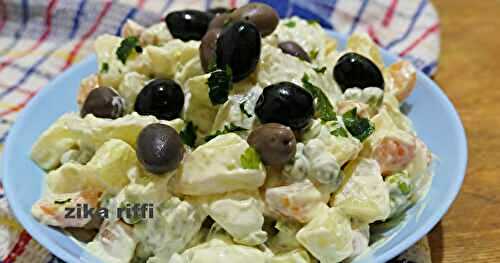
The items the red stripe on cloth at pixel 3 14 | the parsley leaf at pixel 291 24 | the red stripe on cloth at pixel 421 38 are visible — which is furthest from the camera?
the red stripe on cloth at pixel 3 14

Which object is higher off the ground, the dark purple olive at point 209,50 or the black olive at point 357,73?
the dark purple olive at point 209,50

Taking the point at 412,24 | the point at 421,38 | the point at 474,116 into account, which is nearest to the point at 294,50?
the point at 474,116

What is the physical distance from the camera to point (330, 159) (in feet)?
5.55

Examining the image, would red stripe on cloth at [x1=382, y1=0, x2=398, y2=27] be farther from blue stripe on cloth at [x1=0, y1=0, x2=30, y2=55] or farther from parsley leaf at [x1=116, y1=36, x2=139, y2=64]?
blue stripe on cloth at [x1=0, y1=0, x2=30, y2=55]

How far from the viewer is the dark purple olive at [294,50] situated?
6.64 feet

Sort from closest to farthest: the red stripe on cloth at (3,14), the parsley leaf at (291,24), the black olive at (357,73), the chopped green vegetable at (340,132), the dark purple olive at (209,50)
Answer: the chopped green vegetable at (340,132) → the dark purple olive at (209,50) → the black olive at (357,73) → the parsley leaf at (291,24) → the red stripe on cloth at (3,14)

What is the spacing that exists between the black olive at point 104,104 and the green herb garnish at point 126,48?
7.1 inches

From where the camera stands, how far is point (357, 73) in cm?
200

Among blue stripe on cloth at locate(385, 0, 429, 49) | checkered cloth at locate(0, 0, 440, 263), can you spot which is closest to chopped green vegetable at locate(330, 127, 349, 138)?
checkered cloth at locate(0, 0, 440, 263)

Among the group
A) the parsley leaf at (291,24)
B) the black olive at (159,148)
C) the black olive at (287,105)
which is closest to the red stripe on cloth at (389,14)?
the parsley leaf at (291,24)

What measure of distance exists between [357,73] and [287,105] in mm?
374

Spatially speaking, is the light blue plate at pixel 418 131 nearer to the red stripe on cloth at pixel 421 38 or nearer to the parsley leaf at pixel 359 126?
the parsley leaf at pixel 359 126

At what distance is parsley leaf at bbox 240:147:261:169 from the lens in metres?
1.64

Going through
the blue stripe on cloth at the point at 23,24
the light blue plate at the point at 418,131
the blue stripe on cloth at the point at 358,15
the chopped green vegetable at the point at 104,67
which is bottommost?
the blue stripe on cloth at the point at 23,24
